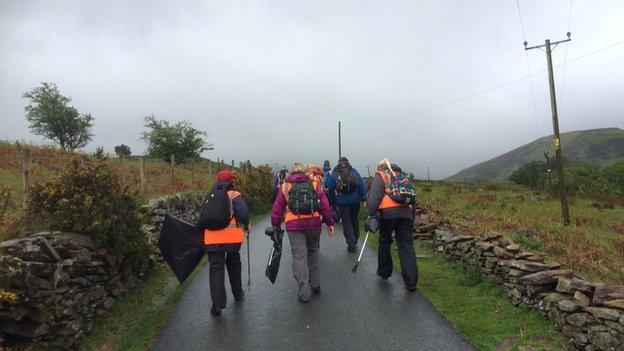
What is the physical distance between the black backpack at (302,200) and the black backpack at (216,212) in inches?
38.3

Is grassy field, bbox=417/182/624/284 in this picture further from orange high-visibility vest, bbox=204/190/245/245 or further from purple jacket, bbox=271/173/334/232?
orange high-visibility vest, bbox=204/190/245/245

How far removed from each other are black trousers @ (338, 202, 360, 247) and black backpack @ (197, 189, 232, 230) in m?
4.58

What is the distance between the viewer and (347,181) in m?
10.7

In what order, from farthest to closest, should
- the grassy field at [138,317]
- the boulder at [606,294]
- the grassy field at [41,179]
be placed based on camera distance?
the grassy field at [41,179] < the grassy field at [138,317] < the boulder at [606,294]

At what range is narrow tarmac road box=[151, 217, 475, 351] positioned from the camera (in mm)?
5438

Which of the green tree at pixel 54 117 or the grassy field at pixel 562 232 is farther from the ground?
the green tree at pixel 54 117

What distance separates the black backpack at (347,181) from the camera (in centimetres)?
1071

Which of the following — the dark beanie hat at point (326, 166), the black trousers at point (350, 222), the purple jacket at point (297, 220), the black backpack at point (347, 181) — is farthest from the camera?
the dark beanie hat at point (326, 166)

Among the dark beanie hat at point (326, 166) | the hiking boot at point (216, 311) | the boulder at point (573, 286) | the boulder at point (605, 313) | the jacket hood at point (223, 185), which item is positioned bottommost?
the hiking boot at point (216, 311)

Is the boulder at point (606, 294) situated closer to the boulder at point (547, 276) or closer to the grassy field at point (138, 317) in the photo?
the boulder at point (547, 276)

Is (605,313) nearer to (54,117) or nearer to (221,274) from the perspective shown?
(221,274)

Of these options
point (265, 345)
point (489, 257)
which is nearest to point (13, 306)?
point (265, 345)

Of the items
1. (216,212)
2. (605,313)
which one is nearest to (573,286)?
(605,313)

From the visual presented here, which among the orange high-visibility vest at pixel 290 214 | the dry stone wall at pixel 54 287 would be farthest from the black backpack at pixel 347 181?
the dry stone wall at pixel 54 287
